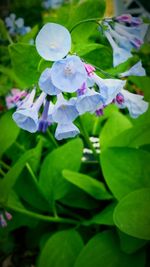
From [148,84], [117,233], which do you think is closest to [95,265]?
[117,233]

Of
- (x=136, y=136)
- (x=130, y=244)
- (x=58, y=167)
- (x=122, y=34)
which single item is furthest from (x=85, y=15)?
(x=130, y=244)

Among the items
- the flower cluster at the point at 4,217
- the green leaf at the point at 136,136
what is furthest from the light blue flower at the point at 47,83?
the flower cluster at the point at 4,217

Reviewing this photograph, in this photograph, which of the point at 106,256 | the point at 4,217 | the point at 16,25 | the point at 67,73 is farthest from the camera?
the point at 16,25

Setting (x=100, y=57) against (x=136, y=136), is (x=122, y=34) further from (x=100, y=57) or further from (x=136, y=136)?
(x=136, y=136)

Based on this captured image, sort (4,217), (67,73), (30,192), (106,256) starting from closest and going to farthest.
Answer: (67,73)
(106,256)
(4,217)
(30,192)

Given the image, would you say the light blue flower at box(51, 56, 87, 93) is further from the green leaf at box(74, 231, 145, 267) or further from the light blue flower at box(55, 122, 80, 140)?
the green leaf at box(74, 231, 145, 267)

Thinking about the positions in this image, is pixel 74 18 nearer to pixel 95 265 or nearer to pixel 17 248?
pixel 95 265

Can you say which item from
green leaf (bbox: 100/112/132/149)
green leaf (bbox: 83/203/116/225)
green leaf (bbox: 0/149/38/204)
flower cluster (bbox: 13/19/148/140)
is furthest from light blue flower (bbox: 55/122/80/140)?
green leaf (bbox: 100/112/132/149)
